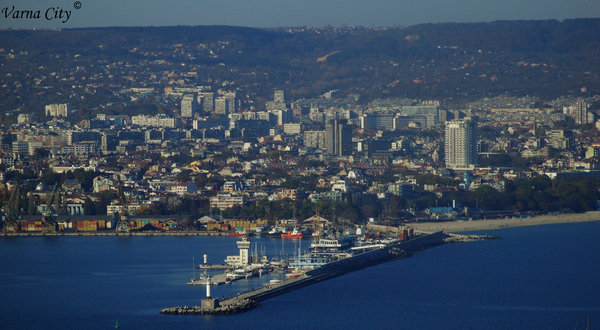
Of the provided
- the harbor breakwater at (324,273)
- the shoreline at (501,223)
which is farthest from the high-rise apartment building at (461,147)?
the harbor breakwater at (324,273)

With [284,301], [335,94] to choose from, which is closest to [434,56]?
[335,94]

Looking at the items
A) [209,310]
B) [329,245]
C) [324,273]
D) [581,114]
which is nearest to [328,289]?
[324,273]

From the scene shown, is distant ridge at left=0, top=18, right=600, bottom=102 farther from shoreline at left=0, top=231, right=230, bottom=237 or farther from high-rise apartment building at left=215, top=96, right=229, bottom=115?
shoreline at left=0, top=231, right=230, bottom=237

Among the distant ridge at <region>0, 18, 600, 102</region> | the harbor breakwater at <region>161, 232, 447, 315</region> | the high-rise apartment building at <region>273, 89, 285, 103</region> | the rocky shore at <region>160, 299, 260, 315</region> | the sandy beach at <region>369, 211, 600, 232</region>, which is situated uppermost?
the distant ridge at <region>0, 18, 600, 102</region>

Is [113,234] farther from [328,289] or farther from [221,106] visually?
[221,106]

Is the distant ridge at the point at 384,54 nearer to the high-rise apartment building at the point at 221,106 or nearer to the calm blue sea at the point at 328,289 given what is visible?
the high-rise apartment building at the point at 221,106

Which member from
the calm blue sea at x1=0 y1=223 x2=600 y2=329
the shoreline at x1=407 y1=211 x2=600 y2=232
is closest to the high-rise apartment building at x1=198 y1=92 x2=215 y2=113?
the shoreline at x1=407 y1=211 x2=600 y2=232
